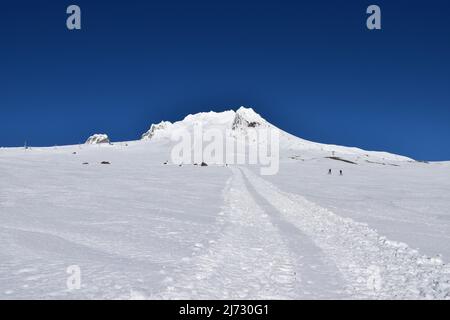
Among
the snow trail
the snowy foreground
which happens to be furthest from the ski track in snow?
the snow trail

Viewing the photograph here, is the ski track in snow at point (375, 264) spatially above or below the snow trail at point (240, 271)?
below

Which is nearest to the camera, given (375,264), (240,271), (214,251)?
(240,271)

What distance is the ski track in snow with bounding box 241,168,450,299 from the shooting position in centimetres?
882

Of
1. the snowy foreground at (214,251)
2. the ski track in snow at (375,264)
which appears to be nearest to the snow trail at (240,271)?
the snowy foreground at (214,251)

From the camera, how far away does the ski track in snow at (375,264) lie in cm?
882

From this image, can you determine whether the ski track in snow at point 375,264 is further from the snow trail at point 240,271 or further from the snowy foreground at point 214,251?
the snow trail at point 240,271

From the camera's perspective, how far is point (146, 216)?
18109 millimetres

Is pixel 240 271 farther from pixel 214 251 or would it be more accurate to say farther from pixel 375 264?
pixel 375 264

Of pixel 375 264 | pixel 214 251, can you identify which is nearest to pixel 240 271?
pixel 214 251

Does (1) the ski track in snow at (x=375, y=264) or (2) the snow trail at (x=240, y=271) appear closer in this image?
(2) the snow trail at (x=240, y=271)

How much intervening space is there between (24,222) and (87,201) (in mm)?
7055

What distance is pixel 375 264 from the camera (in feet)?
36.2

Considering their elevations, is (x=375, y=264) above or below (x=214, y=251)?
below
